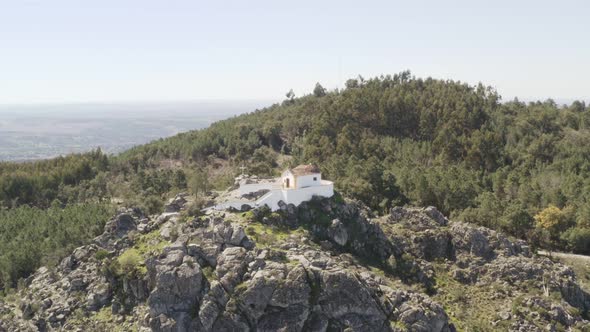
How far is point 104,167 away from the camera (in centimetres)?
10962

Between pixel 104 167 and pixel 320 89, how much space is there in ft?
225

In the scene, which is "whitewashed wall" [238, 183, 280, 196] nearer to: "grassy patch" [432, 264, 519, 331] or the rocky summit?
the rocky summit

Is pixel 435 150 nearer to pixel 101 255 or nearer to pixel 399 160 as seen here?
pixel 399 160

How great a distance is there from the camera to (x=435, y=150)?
352 ft

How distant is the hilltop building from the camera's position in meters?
59.2

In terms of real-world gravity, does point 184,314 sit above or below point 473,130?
below

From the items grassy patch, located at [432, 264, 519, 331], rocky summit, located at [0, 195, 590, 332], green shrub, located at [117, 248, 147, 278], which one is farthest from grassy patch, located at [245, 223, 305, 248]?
grassy patch, located at [432, 264, 519, 331]

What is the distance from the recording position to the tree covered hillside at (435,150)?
79.3m

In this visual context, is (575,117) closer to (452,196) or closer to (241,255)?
(452,196)

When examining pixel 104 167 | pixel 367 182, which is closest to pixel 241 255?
pixel 367 182

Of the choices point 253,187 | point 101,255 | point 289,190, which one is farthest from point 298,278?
point 101,255

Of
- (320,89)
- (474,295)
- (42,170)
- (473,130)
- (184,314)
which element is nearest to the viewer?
(184,314)

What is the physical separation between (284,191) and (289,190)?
0.58 metres

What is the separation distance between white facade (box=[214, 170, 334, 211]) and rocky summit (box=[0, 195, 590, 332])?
1.22 meters
